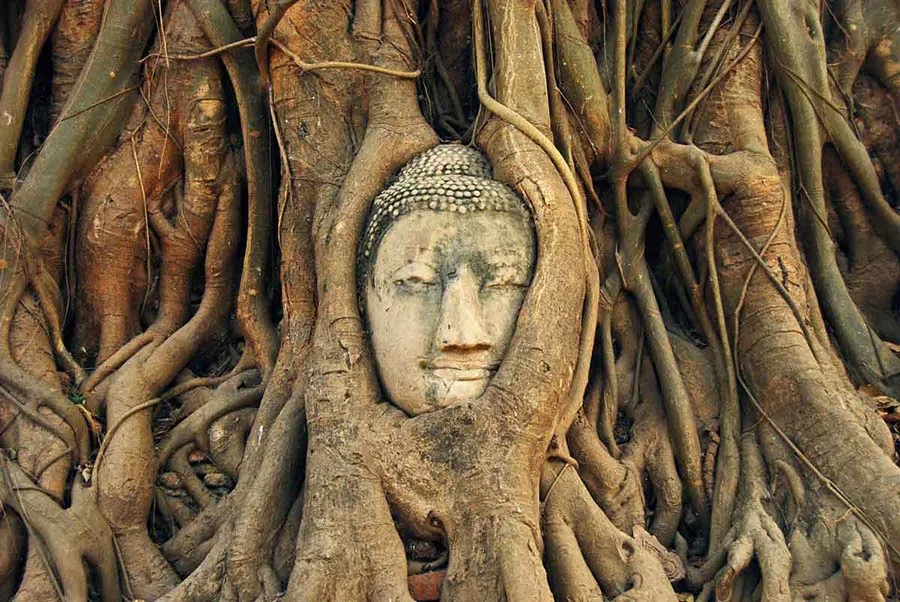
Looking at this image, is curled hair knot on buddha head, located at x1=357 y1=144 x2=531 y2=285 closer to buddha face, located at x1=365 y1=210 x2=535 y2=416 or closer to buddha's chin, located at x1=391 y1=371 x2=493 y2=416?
buddha face, located at x1=365 y1=210 x2=535 y2=416

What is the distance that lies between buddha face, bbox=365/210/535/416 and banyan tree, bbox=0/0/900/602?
0.01 metres

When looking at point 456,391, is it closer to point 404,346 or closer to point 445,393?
point 445,393

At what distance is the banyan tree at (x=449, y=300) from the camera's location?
3516 mm

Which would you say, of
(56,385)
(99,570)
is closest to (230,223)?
(56,385)

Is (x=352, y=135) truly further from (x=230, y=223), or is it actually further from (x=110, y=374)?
(x=110, y=374)

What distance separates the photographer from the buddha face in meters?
3.56

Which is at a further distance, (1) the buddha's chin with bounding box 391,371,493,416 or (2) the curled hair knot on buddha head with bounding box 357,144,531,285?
(2) the curled hair knot on buddha head with bounding box 357,144,531,285

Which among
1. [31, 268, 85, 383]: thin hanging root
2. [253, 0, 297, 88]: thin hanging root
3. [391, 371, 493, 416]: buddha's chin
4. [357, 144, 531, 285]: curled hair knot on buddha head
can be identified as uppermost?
[253, 0, 297, 88]: thin hanging root

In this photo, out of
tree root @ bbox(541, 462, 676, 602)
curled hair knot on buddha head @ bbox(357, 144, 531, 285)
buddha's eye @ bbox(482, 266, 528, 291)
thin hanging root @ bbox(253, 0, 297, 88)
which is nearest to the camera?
tree root @ bbox(541, 462, 676, 602)

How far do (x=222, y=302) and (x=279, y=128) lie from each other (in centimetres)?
94

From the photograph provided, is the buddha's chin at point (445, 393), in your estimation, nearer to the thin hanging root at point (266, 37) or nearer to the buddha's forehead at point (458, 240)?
the buddha's forehead at point (458, 240)

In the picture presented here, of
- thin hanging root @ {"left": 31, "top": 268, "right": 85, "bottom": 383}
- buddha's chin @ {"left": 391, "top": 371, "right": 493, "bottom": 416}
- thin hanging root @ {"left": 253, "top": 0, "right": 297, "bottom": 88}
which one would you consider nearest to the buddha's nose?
buddha's chin @ {"left": 391, "top": 371, "right": 493, "bottom": 416}

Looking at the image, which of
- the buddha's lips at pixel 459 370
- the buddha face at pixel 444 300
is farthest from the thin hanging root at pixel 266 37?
the buddha's lips at pixel 459 370

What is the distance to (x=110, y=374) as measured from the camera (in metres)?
4.43
